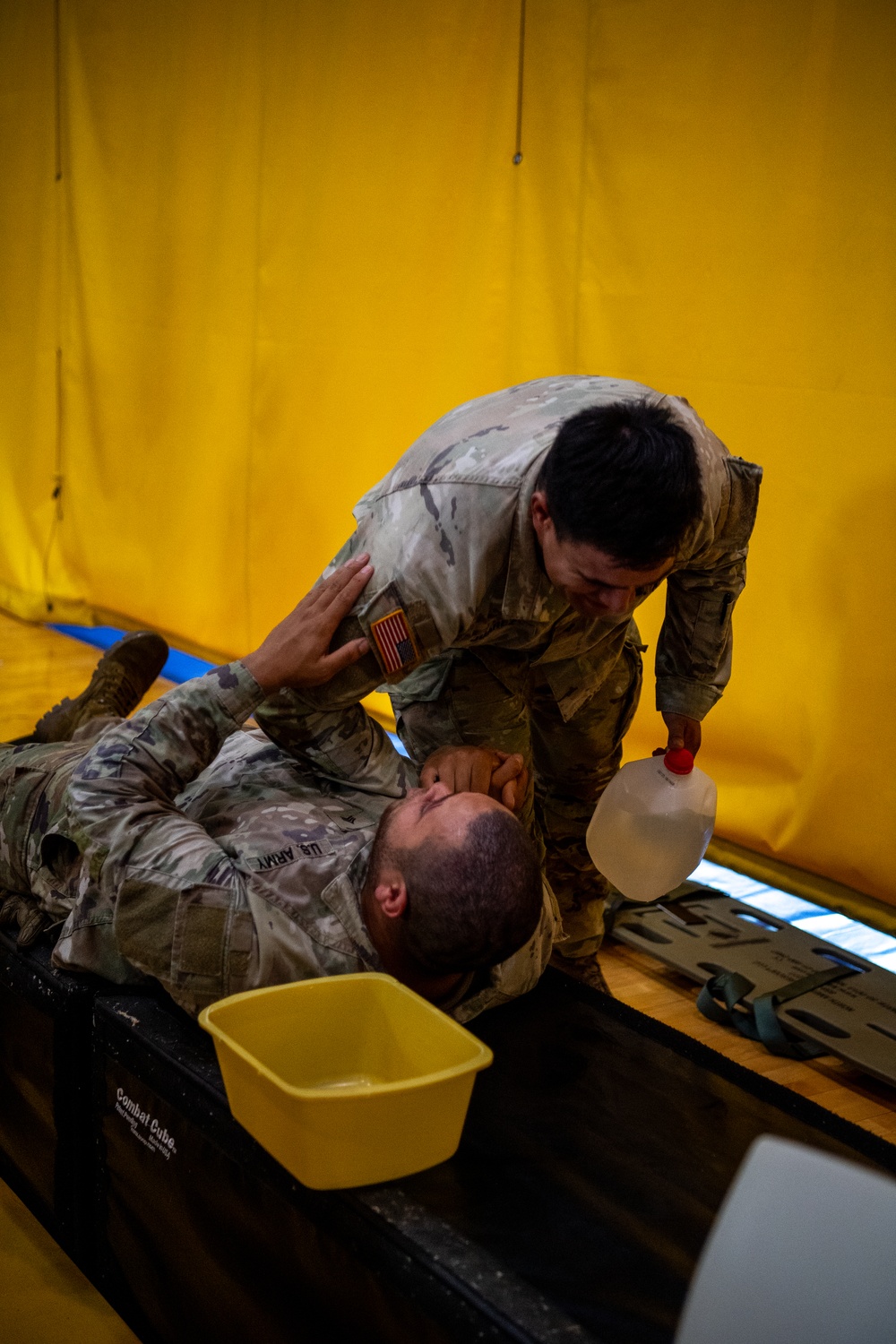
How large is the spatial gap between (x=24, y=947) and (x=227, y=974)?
1.37ft

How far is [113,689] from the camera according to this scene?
8.36 ft

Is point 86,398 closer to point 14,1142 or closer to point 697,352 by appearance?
point 697,352

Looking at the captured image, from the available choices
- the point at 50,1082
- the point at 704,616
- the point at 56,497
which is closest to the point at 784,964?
the point at 704,616

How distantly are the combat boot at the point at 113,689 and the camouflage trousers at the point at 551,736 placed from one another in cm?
71

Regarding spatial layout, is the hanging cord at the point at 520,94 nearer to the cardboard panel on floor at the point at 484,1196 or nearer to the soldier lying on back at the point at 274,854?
the soldier lying on back at the point at 274,854

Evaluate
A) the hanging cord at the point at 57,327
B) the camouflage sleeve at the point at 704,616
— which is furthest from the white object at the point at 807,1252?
the hanging cord at the point at 57,327

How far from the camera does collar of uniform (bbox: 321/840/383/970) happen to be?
5.15ft

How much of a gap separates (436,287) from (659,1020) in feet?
7.96

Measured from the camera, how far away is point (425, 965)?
1.50 metres

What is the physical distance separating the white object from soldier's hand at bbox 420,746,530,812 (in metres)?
0.80

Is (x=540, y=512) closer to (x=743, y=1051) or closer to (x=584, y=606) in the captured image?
(x=584, y=606)

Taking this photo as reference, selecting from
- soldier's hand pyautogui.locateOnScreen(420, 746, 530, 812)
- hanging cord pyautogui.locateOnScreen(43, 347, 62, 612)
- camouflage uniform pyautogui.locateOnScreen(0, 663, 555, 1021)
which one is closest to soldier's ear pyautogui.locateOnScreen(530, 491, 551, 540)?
soldier's hand pyautogui.locateOnScreen(420, 746, 530, 812)

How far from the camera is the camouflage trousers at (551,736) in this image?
1997mm

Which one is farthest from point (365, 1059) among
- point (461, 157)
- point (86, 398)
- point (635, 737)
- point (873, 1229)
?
point (86, 398)
